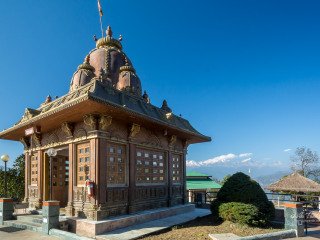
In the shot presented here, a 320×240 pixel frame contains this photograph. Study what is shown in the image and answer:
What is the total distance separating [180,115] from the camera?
18.6 m

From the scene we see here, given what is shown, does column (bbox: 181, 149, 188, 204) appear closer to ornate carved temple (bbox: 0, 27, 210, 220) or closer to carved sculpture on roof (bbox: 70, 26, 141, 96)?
ornate carved temple (bbox: 0, 27, 210, 220)

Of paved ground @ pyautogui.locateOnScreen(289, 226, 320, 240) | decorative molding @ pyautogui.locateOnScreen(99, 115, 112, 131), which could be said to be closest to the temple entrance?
decorative molding @ pyautogui.locateOnScreen(99, 115, 112, 131)

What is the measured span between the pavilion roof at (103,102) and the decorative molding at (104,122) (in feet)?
2.38

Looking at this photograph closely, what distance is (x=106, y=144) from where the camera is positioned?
38.2 feet

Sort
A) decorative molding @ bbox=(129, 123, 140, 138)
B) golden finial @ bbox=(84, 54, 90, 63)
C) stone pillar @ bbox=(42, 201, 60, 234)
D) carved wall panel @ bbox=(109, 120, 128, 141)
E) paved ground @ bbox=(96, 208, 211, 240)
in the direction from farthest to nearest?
1. golden finial @ bbox=(84, 54, 90, 63)
2. decorative molding @ bbox=(129, 123, 140, 138)
3. carved wall panel @ bbox=(109, 120, 128, 141)
4. stone pillar @ bbox=(42, 201, 60, 234)
5. paved ground @ bbox=(96, 208, 211, 240)

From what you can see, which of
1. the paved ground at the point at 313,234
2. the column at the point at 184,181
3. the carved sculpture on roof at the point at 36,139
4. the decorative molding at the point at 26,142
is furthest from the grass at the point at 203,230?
the decorative molding at the point at 26,142

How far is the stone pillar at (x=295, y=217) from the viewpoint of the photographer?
10.7 m

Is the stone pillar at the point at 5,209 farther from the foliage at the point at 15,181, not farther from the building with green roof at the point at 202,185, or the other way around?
the building with green roof at the point at 202,185

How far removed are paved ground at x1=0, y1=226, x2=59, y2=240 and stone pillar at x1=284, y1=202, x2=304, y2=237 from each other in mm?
8904

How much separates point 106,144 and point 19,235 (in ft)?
15.7

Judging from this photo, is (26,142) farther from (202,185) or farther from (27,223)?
(202,185)

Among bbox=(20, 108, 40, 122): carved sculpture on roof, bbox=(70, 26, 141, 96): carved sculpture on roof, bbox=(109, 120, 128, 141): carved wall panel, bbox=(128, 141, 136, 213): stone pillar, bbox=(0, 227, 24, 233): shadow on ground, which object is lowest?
bbox=(0, 227, 24, 233): shadow on ground

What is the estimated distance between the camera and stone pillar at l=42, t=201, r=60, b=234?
10.6 m

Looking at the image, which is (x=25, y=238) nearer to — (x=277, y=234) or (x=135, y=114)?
(x=135, y=114)
